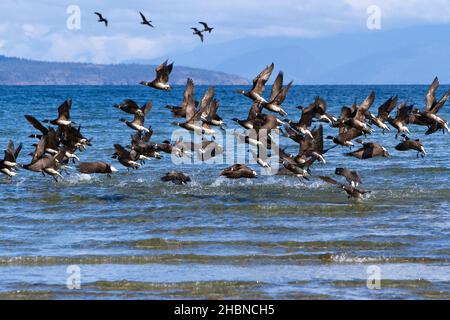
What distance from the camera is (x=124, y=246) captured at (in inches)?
721

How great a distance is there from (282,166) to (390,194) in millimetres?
2806

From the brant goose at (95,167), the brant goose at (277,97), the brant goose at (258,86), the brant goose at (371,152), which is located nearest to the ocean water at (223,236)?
the brant goose at (95,167)

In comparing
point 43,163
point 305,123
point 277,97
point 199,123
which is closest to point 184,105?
point 199,123

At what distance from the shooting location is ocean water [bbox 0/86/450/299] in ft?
49.7

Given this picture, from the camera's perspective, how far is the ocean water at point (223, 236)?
15.2 metres

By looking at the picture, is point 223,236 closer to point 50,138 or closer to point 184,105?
point 184,105

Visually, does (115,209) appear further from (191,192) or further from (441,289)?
(441,289)

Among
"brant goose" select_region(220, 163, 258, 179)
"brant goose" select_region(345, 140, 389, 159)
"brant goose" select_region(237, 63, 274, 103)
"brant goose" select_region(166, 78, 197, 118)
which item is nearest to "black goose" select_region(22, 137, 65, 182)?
"brant goose" select_region(166, 78, 197, 118)

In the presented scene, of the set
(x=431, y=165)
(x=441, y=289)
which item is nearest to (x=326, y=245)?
(x=441, y=289)

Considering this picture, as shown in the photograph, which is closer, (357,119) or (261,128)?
(357,119)

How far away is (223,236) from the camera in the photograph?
63.5 ft

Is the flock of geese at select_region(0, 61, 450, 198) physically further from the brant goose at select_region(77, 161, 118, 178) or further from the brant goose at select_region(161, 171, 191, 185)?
the brant goose at select_region(161, 171, 191, 185)
